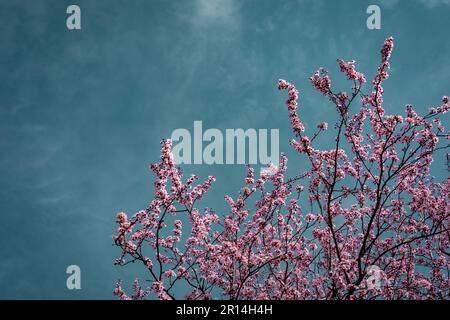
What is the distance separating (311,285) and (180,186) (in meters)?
6.44

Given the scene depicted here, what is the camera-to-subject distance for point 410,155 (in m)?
11.6

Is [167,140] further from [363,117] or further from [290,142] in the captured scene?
[363,117]

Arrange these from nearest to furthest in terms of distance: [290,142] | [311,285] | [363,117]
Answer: [290,142] → [363,117] → [311,285]

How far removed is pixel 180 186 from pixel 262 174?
3032 mm

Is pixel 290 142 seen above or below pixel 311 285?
above

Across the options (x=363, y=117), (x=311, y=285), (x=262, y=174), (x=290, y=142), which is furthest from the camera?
(x=311, y=285)
